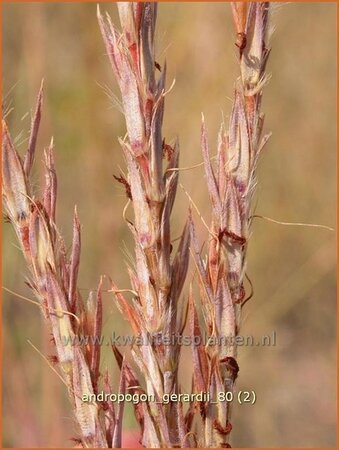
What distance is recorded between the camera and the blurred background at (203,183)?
2145 millimetres

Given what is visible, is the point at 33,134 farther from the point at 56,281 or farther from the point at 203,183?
the point at 203,183

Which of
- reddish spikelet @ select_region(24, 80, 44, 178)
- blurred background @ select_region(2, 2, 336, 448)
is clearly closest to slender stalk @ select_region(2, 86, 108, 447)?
reddish spikelet @ select_region(24, 80, 44, 178)

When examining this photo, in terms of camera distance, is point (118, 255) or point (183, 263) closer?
point (183, 263)

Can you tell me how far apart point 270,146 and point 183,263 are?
2431 millimetres

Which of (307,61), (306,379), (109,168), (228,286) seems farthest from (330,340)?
(228,286)

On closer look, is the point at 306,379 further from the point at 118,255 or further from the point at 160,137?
the point at 160,137

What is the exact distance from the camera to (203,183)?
2049 millimetres

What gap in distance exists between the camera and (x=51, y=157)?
828mm

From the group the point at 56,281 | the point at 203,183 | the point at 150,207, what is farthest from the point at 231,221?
the point at 203,183

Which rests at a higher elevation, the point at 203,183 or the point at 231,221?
the point at 203,183

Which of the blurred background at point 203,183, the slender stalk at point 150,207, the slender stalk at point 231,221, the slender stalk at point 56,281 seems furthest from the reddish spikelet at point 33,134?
the blurred background at point 203,183

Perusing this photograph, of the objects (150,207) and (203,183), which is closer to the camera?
(150,207)

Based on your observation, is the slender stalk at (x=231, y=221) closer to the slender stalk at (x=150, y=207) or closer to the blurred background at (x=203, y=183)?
the slender stalk at (x=150, y=207)

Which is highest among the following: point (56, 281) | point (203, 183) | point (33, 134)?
point (203, 183)
